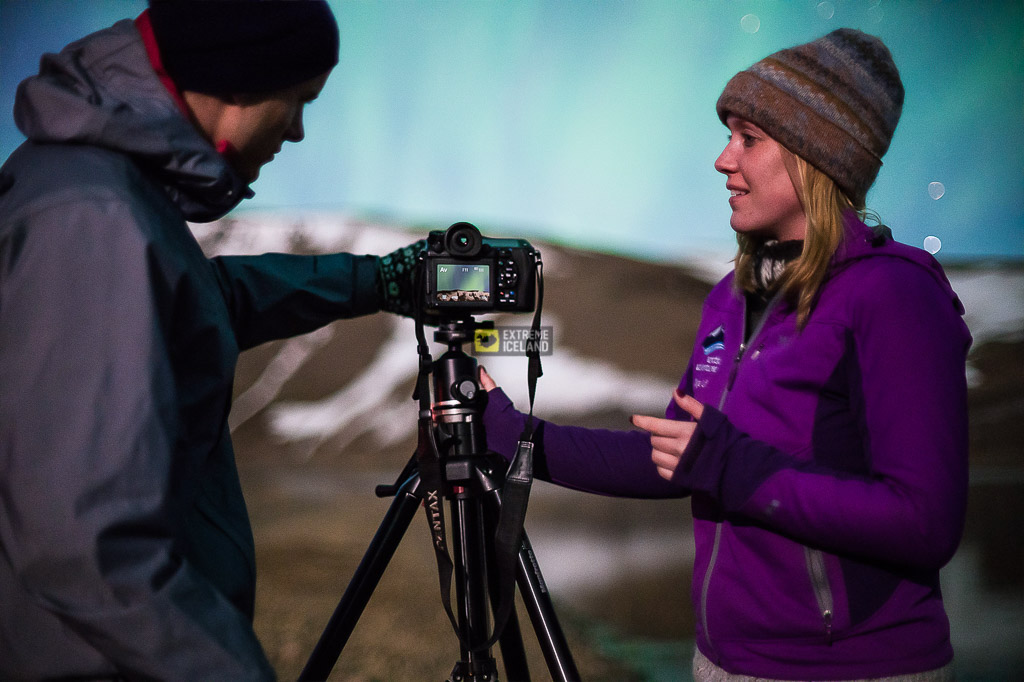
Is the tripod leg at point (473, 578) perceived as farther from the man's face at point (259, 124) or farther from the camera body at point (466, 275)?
the man's face at point (259, 124)

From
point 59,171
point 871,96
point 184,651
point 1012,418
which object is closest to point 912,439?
point 871,96

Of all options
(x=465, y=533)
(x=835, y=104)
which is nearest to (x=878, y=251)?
(x=835, y=104)

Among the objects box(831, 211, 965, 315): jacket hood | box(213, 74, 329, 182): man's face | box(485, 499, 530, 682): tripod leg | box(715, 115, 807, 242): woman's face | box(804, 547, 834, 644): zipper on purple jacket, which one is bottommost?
box(485, 499, 530, 682): tripod leg

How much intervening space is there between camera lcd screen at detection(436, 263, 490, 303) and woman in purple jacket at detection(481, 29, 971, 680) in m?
0.17

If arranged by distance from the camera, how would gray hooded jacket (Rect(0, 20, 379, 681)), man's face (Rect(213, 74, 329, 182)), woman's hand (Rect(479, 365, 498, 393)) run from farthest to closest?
woman's hand (Rect(479, 365, 498, 393)), man's face (Rect(213, 74, 329, 182)), gray hooded jacket (Rect(0, 20, 379, 681))

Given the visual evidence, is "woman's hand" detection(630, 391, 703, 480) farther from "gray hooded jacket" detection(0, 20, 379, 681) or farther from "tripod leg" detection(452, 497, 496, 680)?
"gray hooded jacket" detection(0, 20, 379, 681)

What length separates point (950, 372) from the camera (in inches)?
31.5

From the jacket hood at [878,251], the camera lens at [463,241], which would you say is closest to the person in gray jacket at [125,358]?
the camera lens at [463,241]

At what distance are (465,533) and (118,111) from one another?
63 cm

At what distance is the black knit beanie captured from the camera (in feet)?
2.21

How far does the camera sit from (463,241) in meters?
0.97

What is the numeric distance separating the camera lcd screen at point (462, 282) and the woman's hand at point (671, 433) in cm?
Result: 25

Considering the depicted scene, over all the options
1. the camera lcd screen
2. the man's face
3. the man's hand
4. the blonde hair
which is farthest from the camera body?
the blonde hair

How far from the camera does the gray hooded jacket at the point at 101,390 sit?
0.52 metres
